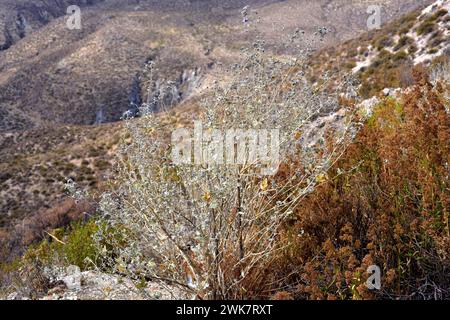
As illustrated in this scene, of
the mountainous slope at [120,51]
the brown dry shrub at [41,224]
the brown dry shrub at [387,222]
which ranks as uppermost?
the mountainous slope at [120,51]

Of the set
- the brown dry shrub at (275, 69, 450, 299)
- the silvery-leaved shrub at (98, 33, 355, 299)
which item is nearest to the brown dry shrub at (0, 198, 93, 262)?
the silvery-leaved shrub at (98, 33, 355, 299)

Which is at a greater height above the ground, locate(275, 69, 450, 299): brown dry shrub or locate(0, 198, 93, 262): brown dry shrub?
locate(275, 69, 450, 299): brown dry shrub

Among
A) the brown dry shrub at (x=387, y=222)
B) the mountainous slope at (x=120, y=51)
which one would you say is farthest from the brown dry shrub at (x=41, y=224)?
the mountainous slope at (x=120, y=51)

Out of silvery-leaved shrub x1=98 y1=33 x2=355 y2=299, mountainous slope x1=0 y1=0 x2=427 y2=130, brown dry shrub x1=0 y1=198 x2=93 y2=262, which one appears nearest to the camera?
silvery-leaved shrub x1=98 y1=33 x2=355 y2=299

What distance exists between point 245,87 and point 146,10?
199 ft

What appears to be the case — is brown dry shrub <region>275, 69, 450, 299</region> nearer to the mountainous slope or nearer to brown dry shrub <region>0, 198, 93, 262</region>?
brown dry shrub <region>0, 198, 93, 262</region>

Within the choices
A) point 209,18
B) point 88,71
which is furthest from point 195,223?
point 209,18

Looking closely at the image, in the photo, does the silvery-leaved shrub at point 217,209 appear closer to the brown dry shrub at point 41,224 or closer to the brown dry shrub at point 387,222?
the brown dry shrub at point 387,222

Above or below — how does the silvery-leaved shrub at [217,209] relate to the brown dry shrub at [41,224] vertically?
above

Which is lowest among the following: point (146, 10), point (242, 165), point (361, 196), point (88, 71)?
point (361, 196)

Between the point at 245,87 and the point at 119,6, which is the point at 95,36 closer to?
the point at 119,6

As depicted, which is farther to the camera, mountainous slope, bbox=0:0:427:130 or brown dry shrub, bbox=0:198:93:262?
mountainous slope, bbox=0:0:427:130

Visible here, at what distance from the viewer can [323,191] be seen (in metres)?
2.97

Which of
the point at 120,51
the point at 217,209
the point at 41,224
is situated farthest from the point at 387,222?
the point at 120,51
